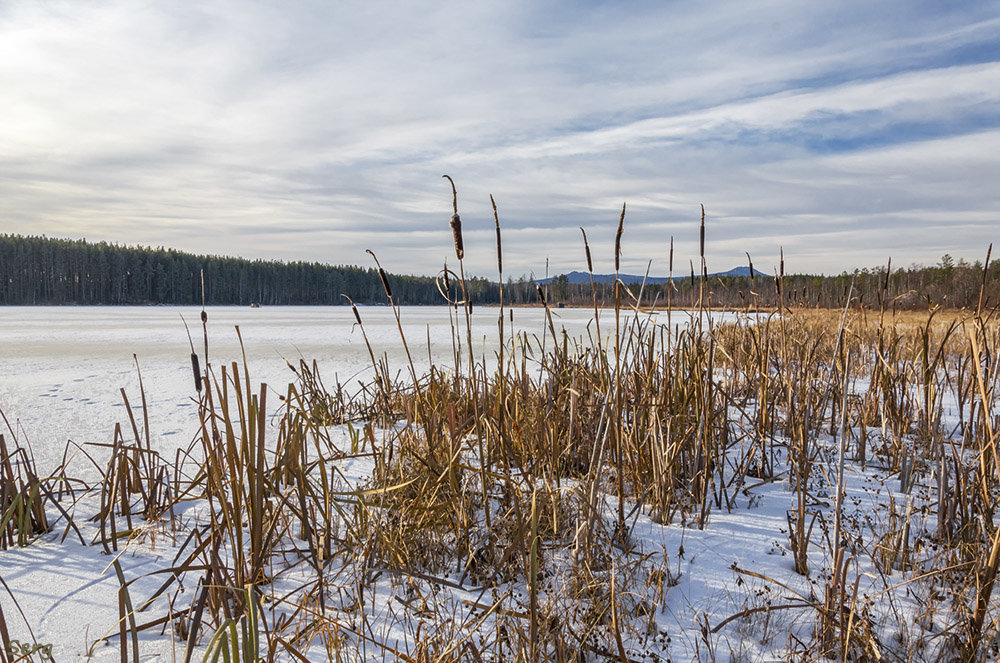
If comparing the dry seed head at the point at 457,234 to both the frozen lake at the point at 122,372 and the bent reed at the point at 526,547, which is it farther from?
the frozen lake at the point at 122,372

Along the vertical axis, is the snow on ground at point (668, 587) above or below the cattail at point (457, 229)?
below

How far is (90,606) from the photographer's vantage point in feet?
5.96

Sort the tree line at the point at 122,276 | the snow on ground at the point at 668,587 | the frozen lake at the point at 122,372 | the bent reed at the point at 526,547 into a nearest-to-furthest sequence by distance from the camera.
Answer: the bent reed at the point at 526,547 → the snow on ground at the point at 668,587 → the frozen lake at the point at 122,372 → the tree line at the point at 122,276

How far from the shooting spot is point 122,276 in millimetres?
61938

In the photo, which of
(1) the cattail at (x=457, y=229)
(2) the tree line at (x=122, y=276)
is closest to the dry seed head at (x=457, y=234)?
(1) the cattail at (x=457, y=229)

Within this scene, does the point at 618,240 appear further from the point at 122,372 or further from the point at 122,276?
the point at 122,276

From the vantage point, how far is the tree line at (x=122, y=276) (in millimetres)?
59312

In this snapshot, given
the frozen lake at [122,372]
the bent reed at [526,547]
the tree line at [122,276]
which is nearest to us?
the bent reed at [526,547]

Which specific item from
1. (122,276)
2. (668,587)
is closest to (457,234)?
(668,587)

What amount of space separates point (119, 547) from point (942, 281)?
1898 inches

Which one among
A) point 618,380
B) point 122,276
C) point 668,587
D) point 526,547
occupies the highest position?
→ point 122,276

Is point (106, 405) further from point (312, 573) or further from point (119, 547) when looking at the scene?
point (312, 573)

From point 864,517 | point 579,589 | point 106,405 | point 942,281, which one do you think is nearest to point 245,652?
point 579,589

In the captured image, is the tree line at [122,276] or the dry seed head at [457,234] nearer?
the dry seed head at [457,234]
